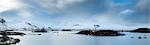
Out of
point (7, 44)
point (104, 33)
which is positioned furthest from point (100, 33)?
point (7, 44)

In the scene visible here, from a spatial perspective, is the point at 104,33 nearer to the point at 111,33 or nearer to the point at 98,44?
the point at 111,33

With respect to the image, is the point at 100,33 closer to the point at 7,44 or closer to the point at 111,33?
the point at 111,33

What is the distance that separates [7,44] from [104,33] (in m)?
94.0

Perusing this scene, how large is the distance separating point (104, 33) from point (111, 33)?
3.71m

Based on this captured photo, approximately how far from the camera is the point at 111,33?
14925cm

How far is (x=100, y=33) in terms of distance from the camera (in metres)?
153

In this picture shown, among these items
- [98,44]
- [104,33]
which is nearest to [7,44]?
[98,44]

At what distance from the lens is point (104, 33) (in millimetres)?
149250

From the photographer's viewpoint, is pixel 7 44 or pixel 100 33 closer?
pixel 7 44

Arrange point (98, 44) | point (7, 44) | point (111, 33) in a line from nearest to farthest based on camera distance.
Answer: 1. point (7, 44)
2. point (98, 44)
3. point (111, 33)

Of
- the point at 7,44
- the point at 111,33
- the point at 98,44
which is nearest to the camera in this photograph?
the point at 7,44

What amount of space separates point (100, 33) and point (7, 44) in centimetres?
9731

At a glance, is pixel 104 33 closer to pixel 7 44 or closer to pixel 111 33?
pixel 111 33

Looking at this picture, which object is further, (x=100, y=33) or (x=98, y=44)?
(x=100, y=33)
